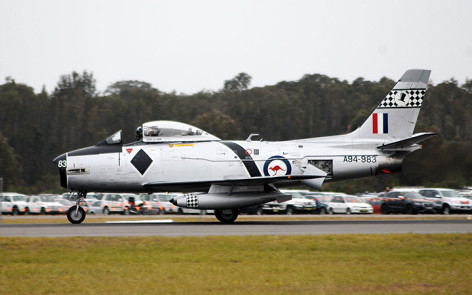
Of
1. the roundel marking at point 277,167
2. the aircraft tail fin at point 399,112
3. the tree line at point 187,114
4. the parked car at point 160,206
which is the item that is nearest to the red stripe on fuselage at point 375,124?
the aircraft tail fin at point 399,112

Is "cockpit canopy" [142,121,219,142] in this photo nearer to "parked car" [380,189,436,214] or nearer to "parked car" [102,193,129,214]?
"parked car" [380,189,436,214]

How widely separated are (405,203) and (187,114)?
4977 cm

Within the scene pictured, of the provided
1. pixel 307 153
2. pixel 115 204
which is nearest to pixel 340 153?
pixel 307 153

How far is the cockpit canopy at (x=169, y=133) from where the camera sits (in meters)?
23.2

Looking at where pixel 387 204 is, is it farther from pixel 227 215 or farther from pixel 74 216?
pixel 74 216

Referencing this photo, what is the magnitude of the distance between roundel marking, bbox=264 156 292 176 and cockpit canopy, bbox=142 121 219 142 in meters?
2.61

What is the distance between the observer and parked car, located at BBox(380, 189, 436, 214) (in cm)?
3488

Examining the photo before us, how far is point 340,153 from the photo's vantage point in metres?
23.5

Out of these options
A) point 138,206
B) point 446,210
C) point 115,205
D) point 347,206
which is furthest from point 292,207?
point 115,205

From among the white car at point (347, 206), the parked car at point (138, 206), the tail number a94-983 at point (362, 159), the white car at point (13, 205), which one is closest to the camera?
the tail number a94-983 at point (362, 159)

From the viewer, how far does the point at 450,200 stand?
35.0 metres

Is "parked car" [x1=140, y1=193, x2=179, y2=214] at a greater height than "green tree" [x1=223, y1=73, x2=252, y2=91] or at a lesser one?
lesser

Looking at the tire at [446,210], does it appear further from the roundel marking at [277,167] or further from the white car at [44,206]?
the white car at [44,206]

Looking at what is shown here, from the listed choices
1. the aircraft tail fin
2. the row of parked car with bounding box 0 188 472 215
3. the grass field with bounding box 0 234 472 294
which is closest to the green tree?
the row of parked car with bounding box 0 188 472 215
